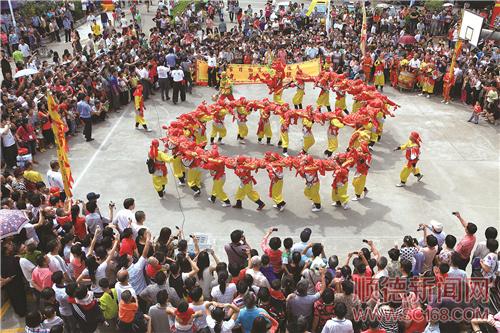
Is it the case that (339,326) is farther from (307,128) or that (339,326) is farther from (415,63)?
(415,63)

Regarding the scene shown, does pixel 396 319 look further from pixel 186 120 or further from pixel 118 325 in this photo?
pixel 186 120

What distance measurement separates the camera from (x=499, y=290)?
7773 millimetres

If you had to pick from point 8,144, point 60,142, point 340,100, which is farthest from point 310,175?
point 8,144

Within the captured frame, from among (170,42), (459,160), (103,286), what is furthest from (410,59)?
(103,286)

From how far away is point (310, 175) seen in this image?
11.3 metres

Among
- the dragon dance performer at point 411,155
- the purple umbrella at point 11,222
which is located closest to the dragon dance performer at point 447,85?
the dragon dance performer at point 411,155

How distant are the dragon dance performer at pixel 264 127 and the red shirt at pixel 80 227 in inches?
263

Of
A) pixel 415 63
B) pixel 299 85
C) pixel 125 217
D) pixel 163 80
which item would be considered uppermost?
pixel 415 63

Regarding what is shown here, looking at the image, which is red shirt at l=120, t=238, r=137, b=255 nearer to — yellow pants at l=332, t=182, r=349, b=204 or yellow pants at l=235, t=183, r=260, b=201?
yellow pants at l=235, t=183, r=260, b=201

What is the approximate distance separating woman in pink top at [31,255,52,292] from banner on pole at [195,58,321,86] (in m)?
13.1

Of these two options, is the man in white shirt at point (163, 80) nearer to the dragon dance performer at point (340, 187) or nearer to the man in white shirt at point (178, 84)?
the man in white shirt at point (178, 84)

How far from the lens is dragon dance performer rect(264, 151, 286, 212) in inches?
441

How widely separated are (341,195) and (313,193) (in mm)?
711

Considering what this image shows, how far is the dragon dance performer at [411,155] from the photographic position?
12227 mm
